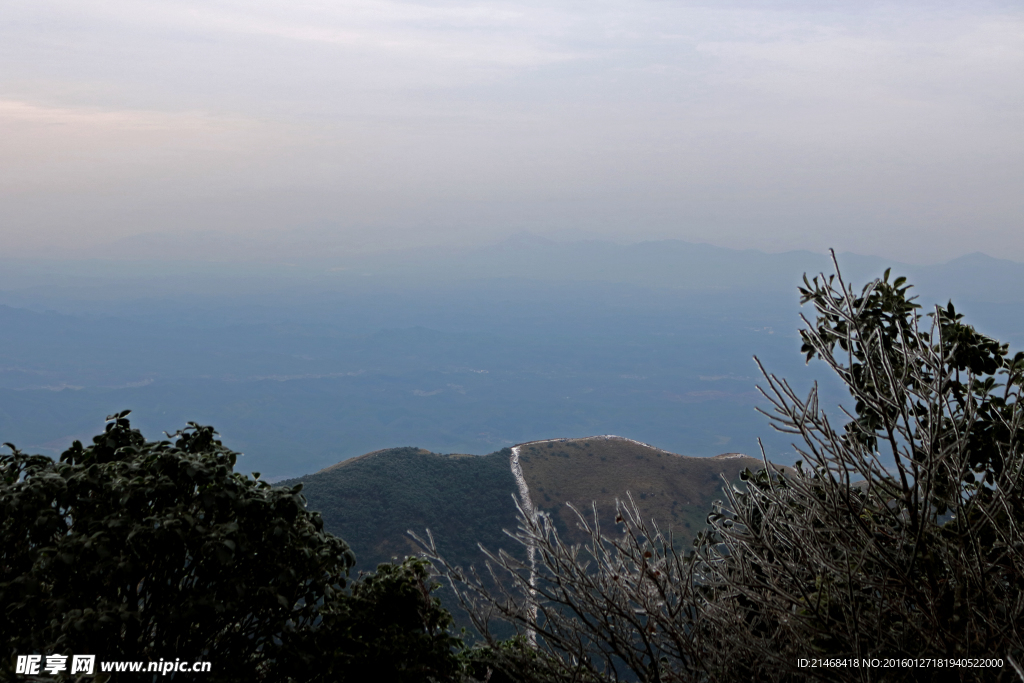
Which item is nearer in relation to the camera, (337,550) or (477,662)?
(337,550)

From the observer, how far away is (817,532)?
421 centimetres

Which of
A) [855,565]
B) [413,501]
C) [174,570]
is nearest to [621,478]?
[413,501]

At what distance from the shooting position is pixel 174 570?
18.4 ft

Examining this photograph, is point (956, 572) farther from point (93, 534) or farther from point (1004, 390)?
point (93, 534)

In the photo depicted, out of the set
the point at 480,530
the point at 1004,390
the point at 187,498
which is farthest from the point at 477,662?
the point at 480,530

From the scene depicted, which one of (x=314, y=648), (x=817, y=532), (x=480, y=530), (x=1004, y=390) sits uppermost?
(x=1004, y=390)

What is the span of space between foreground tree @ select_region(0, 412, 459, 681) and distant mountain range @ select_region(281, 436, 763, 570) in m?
27.4

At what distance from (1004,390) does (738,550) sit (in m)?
3.73

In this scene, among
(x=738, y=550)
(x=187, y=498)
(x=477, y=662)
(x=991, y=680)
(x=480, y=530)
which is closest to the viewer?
(x=991, y=680)
